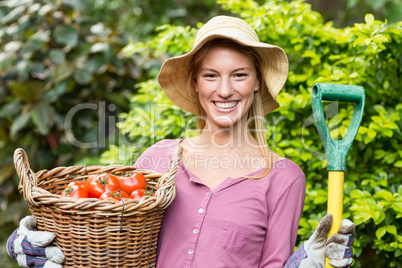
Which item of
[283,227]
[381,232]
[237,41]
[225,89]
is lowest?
[381,232]

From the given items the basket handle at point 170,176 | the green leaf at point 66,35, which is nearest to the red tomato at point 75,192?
the basket handle at point 170,176

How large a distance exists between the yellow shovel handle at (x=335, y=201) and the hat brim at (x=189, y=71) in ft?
2.01

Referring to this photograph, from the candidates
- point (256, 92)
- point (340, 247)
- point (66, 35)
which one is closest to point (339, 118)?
point (256, 92)

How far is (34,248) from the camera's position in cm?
152

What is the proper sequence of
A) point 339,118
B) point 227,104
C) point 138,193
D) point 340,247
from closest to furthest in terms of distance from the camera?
point 340,247, point 138,193, point 227,104, point 339,118

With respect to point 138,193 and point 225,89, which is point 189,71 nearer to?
point 225,89

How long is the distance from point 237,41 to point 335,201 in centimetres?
75

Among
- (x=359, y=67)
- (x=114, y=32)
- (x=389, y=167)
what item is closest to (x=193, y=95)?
(x=359, y=67)

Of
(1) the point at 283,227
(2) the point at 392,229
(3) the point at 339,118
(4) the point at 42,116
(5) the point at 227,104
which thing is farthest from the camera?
(4) the point at 42,116

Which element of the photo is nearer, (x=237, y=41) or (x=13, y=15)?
(x=237, y=41)

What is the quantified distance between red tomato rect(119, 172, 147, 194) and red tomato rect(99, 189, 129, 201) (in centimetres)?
4

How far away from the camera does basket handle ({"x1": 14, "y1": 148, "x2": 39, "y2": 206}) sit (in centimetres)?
146

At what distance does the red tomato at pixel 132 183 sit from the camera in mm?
1674

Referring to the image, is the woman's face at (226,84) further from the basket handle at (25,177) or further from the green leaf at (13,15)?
the green leaf at (13,15)
